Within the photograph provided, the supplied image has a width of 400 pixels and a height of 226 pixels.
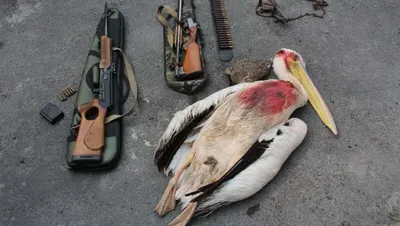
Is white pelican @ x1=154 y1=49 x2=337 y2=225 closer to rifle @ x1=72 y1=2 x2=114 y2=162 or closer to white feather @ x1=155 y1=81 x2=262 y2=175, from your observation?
white feather @ x1=155 y1=81 x2=262 y2=175

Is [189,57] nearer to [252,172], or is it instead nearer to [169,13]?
[169,13]

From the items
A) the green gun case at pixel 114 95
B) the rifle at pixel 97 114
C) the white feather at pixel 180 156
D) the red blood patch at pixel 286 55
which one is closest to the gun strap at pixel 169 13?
the green gun case at pixel 114 95

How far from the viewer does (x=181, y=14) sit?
3.99 m

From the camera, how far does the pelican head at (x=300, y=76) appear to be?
11.2ft

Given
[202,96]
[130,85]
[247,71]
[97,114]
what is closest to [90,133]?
[97,114]

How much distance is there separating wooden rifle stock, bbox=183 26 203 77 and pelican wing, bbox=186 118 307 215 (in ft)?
2.75

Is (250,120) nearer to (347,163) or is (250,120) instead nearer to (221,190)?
(221,190)

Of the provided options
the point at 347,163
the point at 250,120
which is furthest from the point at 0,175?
the point at 347,163

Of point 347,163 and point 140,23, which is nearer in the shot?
point 347,163

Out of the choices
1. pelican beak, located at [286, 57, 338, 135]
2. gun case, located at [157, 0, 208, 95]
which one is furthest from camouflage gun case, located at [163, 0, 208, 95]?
pelican beak, located at [286, 57, 338, 135]

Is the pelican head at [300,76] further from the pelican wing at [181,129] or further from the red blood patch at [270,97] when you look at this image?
the pelican wing at [181,129]

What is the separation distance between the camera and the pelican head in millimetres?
3402

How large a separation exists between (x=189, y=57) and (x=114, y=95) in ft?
2.33

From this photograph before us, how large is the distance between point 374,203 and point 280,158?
0.75 meters
